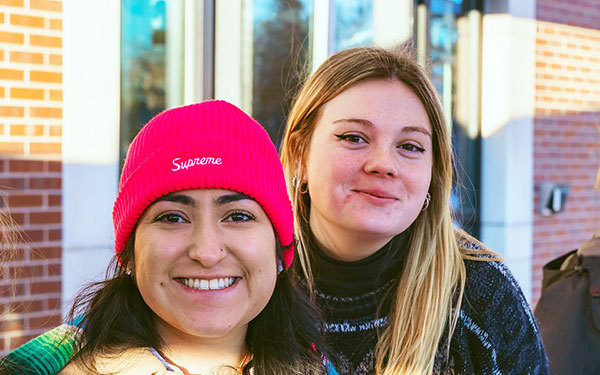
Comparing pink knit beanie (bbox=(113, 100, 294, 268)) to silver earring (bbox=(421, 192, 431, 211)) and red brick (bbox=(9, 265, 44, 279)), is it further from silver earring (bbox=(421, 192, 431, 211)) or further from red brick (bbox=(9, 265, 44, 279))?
red brick (bbox=(9, 265, 44, 279))

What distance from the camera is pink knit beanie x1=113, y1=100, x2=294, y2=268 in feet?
4.65

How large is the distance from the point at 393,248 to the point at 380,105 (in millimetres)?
461

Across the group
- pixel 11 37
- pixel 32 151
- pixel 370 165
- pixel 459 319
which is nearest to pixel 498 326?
pixel 459 319

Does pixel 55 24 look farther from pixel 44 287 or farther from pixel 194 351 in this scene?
pixel 194 351

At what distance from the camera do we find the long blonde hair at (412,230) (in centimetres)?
196

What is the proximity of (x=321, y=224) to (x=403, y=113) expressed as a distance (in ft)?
1.45

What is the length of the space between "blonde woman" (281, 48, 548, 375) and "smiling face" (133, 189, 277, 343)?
0.55 metres

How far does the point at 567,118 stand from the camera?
582 cm

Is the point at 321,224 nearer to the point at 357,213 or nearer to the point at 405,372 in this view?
the point at 357,213

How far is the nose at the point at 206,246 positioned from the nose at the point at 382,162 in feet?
2.11

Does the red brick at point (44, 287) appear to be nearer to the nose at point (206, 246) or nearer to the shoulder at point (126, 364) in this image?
Answer: the shoulder at point (126, 364)

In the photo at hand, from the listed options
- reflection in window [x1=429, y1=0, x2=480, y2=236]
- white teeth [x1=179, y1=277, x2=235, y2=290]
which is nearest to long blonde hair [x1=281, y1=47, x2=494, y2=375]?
white teeth [x1=179, y1=277, x2=235, y2=290]

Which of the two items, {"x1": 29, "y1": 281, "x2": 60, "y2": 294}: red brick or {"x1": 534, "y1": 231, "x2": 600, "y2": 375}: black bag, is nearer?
{"x1": 534, "y1": 231, "x2": 600, "y2": 375}: black bag

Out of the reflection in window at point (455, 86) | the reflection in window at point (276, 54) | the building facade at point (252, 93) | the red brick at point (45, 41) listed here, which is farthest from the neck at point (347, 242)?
the reflection in window at point (455, 86)
